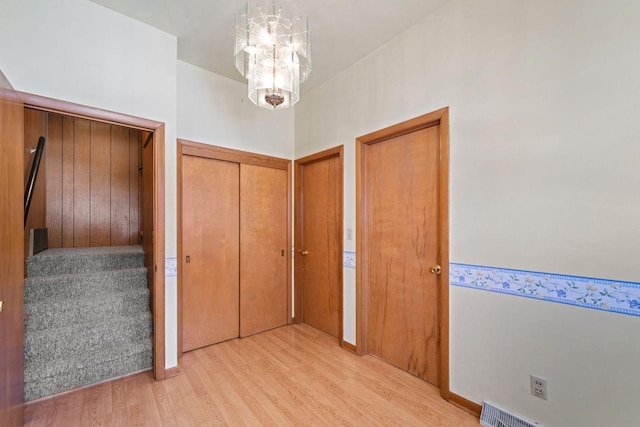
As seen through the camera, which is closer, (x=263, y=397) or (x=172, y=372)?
(x=263, y=397)

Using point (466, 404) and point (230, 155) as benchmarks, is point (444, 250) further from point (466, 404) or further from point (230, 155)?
point (230, 155)

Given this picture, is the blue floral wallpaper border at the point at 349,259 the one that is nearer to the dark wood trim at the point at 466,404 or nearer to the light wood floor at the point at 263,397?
the light wood floor at the point at 263,397

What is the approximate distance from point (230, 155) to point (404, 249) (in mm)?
2029

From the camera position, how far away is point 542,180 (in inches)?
60.8

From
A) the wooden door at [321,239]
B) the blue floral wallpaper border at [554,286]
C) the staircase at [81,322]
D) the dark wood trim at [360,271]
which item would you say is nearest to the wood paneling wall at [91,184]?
the staircase at [81,322]

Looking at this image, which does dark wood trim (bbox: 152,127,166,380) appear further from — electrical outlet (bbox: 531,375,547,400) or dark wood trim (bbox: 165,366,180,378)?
electrical outlet (bbox: 531,375,547,400)

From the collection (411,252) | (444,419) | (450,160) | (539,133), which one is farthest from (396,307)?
(539,133)

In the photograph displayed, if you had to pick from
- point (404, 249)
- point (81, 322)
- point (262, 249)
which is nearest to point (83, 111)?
point (81, 322)

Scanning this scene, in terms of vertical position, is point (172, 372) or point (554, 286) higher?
point (554, 286)

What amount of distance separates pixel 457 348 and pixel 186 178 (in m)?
2.74

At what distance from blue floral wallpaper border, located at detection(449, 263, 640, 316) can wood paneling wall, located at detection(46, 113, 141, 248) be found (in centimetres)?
390

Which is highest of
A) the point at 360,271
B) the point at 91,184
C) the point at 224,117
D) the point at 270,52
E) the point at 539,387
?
the point at 224,117

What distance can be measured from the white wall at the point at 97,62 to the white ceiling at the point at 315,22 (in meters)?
0.15

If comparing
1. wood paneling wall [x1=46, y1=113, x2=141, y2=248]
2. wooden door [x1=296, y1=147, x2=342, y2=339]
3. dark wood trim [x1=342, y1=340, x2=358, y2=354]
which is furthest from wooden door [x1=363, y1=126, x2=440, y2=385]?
wood paneling wall [x1=46, y1=113, x2=141, y2=248]
